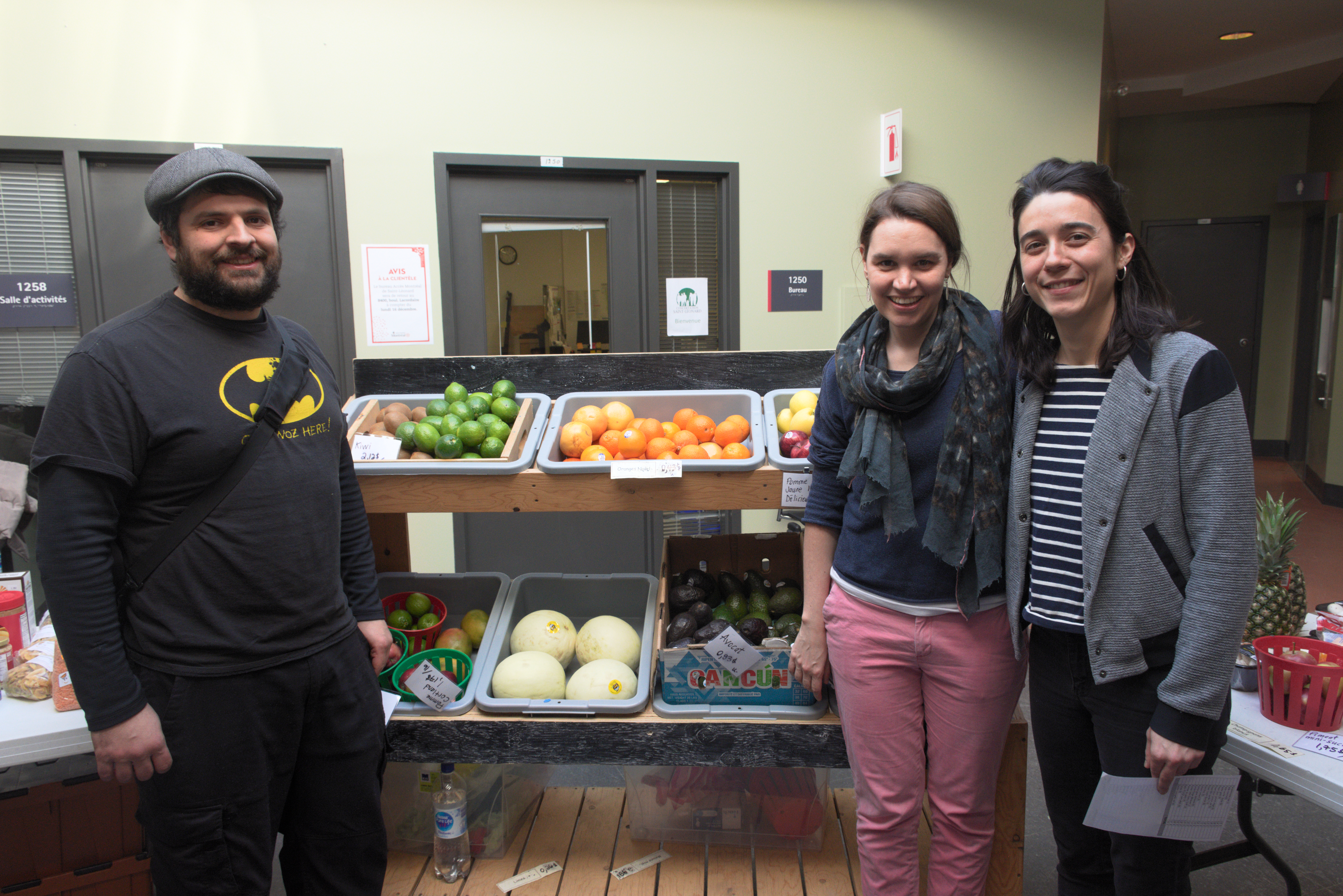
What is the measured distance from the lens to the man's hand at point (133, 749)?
4.23 ft

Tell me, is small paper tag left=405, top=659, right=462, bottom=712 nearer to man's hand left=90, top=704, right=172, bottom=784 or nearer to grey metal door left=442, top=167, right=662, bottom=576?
man's hand left=90, top=704, right=172, bottom=784

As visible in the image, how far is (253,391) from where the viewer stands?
1410 mm

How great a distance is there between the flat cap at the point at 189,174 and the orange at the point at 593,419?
33.9 inches

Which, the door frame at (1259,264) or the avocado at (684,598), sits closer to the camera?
the avocado at (684,598)

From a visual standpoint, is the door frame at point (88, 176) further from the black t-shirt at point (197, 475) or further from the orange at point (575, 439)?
the black t-shirt at point (197, 475)

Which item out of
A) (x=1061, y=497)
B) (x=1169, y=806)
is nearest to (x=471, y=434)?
(x=1061, y=497)

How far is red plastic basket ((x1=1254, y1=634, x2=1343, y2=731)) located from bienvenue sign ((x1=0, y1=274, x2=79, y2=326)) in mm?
4328

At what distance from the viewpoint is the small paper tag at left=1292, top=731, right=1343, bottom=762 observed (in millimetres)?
1417

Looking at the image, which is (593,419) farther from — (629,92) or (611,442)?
(629,92)

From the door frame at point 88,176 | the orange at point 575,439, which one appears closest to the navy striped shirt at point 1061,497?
the orange at point 575,439

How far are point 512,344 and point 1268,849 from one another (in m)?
3.39

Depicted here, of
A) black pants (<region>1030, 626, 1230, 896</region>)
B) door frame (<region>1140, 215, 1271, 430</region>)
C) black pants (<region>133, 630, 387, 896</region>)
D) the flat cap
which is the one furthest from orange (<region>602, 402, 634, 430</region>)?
door frame (<region>1140, 215, 1271, 430</region>)

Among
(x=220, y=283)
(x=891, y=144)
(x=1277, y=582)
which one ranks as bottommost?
(x=1277, y=582)

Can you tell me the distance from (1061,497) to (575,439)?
1063mm
